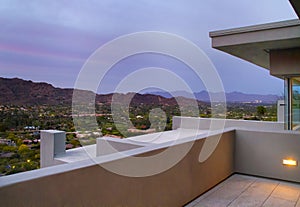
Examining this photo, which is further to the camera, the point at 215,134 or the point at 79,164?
the point at 215,134

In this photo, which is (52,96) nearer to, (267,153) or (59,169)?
(59,169)

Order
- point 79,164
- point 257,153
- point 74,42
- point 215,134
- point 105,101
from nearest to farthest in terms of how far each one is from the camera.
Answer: point 79,164, point 215,134, point 257,153, point 105,101, point 74,42

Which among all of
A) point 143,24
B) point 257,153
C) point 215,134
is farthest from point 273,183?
point 143,24

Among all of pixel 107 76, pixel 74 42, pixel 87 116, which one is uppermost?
pixel 74 42

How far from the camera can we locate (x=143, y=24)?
858 cm

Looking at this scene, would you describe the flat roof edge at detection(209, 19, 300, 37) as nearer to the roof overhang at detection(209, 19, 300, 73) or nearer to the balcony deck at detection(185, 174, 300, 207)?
the roof overhang at detection(209, 19, 300, 73)

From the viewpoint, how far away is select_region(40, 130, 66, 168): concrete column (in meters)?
5.31

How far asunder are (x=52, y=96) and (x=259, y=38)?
3.87m

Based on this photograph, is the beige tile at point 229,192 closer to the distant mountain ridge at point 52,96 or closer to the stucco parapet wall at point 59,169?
the stucco parapet wall at point 59,169

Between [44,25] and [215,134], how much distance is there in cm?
451

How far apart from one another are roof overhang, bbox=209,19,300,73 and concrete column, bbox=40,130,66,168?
12.4 feet

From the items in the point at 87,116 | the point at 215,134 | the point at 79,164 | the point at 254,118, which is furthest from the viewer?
the point at 254,118

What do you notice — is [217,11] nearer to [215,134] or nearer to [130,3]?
[130,3]

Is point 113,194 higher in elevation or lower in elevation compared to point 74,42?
lower
